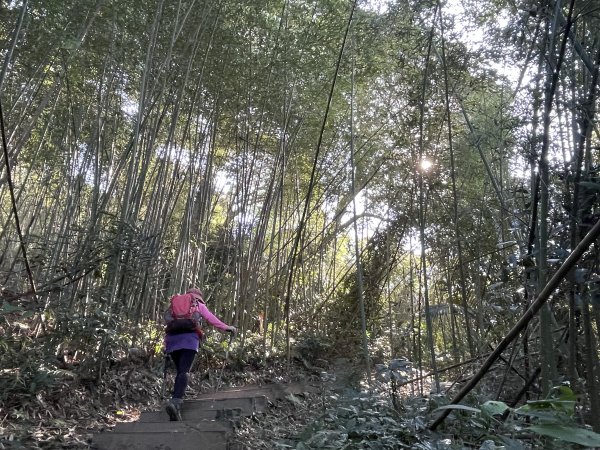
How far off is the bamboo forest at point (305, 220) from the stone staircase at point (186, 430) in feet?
0.11

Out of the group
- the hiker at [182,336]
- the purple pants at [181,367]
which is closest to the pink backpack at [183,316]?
the hiker at [182,336]

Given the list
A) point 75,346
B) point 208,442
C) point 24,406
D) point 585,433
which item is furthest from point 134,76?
point 585,433

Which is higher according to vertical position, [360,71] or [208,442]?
[360,71]

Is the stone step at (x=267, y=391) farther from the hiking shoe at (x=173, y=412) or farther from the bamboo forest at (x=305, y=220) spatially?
the hiking shoe at (x=173, y=412)

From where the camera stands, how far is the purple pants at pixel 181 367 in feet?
11.4

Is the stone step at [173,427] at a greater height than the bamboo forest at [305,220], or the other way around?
the bamboo forest at [305,220]

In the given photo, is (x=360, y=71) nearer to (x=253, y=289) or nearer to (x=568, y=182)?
(x=253, y=289)

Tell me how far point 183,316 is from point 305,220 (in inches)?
91.3

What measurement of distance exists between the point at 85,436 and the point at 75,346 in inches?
31.1

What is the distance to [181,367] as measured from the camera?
353 cm

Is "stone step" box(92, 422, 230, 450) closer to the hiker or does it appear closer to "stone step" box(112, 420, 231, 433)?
"stone step" box(112, 420, 231, 433)

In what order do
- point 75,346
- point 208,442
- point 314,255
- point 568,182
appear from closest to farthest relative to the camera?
point 568,182, point 208,442, point 75,346, point 314,255

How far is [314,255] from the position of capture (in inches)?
298

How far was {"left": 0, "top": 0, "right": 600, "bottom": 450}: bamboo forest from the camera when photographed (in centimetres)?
244
